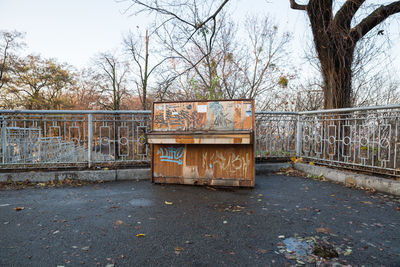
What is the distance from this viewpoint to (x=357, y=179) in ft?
16.4

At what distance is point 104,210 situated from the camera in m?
3.64

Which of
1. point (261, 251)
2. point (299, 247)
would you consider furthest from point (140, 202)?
Result: point (299, 247)

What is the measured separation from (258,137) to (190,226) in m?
4.58

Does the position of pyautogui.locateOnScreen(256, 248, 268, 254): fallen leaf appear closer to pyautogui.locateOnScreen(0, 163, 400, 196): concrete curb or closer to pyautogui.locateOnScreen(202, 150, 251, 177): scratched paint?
pyautogui.locateOnScreen(202, 150, 251, 177): scratched paint

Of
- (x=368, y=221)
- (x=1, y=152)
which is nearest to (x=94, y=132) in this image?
(x=1, y=152)

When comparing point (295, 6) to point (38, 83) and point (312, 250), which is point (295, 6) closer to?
point (312, 250)

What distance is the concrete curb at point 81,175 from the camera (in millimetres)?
5457

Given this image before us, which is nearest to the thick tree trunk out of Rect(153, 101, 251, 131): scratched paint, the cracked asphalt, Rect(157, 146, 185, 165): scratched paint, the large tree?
the large tree

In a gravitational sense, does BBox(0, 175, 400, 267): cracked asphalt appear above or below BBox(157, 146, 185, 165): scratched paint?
below

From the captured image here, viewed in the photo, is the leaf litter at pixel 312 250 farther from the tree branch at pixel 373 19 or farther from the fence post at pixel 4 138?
the fence post at pixel 4 138

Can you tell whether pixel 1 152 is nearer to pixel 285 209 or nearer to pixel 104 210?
pixel 104 210

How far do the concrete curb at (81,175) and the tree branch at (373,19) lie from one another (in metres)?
6.40

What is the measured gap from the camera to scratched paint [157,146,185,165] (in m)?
5.23

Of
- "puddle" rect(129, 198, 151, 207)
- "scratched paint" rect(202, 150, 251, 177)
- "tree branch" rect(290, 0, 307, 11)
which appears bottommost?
"puddle" rect(129, 198, 151, 207)
